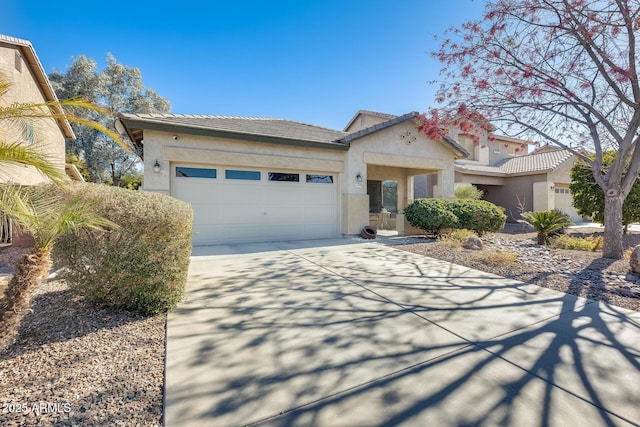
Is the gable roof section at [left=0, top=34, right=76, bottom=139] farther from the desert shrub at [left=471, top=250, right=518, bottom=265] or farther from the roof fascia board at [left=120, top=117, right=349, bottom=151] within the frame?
the desert shrub at [left=471, top=250, right=518, bottom=265]

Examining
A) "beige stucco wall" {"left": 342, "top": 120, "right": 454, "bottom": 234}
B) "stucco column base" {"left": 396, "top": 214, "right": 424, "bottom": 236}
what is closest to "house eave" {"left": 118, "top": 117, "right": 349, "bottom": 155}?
"beige stucco wall" {"left": 342, "top": 120, "right": 454, "bottom": 234}

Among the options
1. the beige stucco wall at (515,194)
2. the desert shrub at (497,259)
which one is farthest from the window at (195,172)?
the beige stucco wall at (515,194)

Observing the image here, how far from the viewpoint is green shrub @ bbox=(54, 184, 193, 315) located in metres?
3.67

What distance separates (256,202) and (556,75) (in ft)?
31.3

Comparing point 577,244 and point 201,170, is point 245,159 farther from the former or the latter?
point 577,244

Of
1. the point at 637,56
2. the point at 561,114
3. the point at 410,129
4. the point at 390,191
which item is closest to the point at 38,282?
the point at 561,114

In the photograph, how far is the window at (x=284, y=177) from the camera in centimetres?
1077

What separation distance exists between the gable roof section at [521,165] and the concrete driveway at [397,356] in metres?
17.1

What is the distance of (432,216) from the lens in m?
11.0

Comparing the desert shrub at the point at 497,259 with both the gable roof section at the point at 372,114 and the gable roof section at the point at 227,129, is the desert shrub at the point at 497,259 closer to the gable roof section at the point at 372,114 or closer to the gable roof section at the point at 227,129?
the gable roof section at the point at 227,129

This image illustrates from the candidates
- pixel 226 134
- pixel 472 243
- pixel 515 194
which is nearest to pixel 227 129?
pixel 226 134

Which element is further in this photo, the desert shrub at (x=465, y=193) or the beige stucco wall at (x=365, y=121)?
the beige stucco wall at (x=365, y=121)

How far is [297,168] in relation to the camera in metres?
10.9

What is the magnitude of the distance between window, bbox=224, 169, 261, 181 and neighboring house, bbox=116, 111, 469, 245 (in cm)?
3
